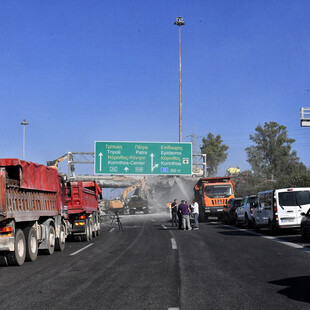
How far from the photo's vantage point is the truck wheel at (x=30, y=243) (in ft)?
43.7

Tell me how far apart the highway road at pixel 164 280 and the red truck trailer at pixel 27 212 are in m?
0.52

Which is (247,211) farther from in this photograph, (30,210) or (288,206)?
(30,210)

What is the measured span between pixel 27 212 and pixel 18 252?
1.13 metres

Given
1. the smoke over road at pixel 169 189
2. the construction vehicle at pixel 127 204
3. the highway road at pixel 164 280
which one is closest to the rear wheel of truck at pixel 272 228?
the highway road at pixel 164 280

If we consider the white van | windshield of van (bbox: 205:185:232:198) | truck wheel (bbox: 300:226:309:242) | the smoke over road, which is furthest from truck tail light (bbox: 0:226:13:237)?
the smoke over road

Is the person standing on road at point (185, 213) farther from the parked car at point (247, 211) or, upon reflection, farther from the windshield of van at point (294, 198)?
the windshield of van at point (294, 198)

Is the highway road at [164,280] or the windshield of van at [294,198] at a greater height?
the windshield of van at [294,198]

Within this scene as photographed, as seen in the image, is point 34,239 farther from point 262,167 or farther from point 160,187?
point 160,187

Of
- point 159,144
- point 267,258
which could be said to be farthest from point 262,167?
point 267,258

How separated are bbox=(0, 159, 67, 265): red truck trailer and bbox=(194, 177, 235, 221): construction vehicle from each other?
2125cm

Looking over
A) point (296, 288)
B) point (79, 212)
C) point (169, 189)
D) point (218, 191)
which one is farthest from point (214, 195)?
point (169, 189)

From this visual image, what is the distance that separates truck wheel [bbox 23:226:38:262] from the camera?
13.3m

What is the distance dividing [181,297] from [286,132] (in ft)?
247

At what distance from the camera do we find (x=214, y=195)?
37.6 m
